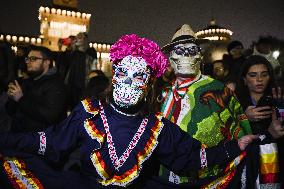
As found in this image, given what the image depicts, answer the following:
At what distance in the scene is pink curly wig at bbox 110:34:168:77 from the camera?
279 cm

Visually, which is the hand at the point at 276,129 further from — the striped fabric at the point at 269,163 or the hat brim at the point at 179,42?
the hat brim at the point at 179,42

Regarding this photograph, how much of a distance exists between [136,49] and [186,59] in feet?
3.43

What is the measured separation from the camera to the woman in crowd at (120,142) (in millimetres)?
2648

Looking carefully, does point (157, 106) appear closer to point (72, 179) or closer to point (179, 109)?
A: point (179, 109)

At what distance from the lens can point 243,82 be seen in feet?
13.6

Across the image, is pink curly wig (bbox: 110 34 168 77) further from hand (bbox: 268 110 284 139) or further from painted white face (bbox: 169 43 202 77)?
hand (bbox: 268 110 284 139)

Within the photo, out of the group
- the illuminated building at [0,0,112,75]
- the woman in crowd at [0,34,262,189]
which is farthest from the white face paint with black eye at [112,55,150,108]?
the illuminated building at [0,0,112,75]

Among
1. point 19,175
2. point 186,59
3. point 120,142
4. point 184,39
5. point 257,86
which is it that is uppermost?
point 184,39

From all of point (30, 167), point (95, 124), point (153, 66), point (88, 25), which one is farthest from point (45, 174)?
point (88, 25)

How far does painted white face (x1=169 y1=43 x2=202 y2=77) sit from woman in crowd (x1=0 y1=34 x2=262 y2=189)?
787mm

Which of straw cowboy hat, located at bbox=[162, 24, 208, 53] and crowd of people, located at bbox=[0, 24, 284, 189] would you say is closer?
crowd of people, located at bbox=[0, 24, 284, 189]

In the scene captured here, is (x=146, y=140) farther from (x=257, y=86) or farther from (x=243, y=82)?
(x=243, y=82)

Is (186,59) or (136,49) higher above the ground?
(136,49)

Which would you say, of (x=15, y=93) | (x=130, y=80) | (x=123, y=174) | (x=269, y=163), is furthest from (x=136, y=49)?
(x=15, y=93)
